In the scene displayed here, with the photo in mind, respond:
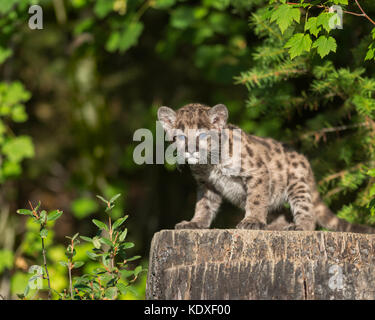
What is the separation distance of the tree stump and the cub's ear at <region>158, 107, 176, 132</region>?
1.90m

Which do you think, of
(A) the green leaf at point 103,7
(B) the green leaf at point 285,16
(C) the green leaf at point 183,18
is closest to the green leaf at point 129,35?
(A) the green leaf at point 103,7

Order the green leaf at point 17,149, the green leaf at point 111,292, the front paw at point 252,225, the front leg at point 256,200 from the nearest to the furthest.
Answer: the green leaf at point 111,292 < the front paw at point 252,225 < the front leg at point 256,200 < the green leaf at point 17,149

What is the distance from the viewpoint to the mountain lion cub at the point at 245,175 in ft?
21.0

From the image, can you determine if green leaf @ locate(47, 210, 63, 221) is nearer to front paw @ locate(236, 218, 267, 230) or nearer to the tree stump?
the tree stump

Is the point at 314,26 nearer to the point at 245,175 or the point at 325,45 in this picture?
the point at 325,45

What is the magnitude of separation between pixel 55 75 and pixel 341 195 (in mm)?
8476

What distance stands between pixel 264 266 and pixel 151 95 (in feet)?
35.0

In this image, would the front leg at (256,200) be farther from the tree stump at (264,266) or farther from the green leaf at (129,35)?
the green leaf at (129,35)

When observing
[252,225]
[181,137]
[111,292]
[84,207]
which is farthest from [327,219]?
[84,207]

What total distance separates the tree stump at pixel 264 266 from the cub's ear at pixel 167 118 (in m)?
1.90

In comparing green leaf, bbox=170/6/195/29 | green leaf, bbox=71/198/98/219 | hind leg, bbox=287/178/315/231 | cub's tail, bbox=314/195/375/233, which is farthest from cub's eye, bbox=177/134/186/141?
green leaf, bbox=71/198/98/219

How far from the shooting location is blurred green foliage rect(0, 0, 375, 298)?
24.4 ft
